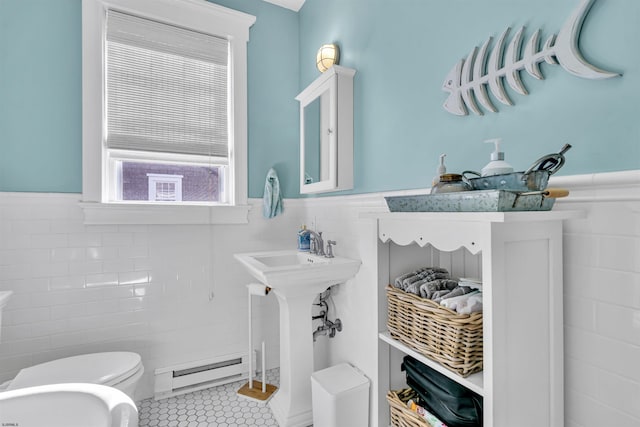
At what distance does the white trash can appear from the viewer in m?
1.42

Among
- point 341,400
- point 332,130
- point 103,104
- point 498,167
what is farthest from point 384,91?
point 103,104

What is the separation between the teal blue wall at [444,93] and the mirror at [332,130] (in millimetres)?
60

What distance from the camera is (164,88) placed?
2076 mm

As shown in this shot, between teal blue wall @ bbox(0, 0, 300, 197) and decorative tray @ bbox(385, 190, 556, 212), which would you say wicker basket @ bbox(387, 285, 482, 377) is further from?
teal blue wall @ bbox(0, 0, 300, 197)

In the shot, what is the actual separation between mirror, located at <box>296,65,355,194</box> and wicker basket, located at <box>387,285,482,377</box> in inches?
35.2

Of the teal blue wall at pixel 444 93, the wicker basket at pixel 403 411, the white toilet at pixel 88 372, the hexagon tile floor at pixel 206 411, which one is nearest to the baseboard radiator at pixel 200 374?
the hexagon tile floor at pixel 206 411

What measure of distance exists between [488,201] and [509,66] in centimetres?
51

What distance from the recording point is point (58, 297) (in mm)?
1828

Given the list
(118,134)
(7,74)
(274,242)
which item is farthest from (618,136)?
(7,74)

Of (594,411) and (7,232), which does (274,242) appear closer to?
(7,232)

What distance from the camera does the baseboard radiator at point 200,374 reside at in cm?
201

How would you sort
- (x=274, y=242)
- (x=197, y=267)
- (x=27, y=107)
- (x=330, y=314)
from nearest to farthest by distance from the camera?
(x=27, y=107)
(x=330, y=314)
(x=197, y=267)
(x=274, y=242)

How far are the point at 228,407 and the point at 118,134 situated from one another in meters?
1.79

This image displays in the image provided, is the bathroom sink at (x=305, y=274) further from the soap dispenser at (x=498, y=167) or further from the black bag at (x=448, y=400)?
the soap dispenser at (x=498, y=167)
